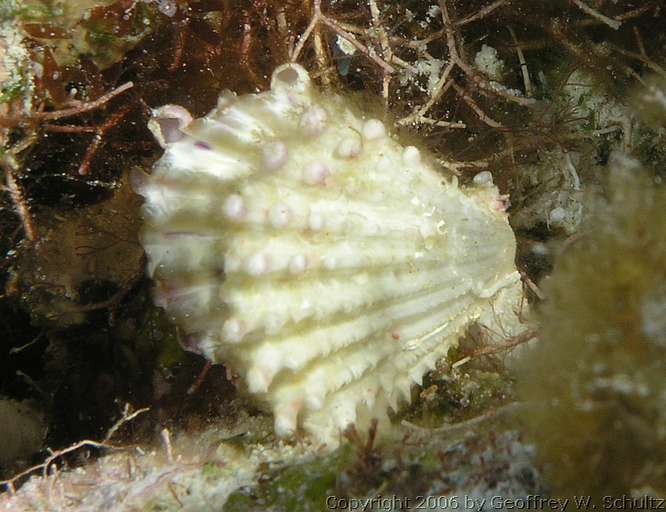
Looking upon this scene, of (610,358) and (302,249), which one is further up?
(302,249)

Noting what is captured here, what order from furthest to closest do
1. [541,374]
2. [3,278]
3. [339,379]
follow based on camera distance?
1. [3,278]
2. [339,379]
3. [541,374]

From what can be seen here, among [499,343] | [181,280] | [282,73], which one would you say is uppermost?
[282,73]

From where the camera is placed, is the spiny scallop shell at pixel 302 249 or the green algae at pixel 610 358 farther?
the spiny scallop shell at pixel 302 249

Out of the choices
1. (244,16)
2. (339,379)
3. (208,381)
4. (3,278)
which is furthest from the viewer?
(3,278)

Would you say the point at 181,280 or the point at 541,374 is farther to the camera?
the point at 181,280

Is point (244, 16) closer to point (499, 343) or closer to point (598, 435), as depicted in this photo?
point (499, 343)

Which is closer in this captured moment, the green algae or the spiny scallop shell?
the green algae

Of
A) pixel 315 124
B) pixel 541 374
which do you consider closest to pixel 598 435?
pixel 541 374

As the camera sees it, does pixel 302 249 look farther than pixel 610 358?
Yes
